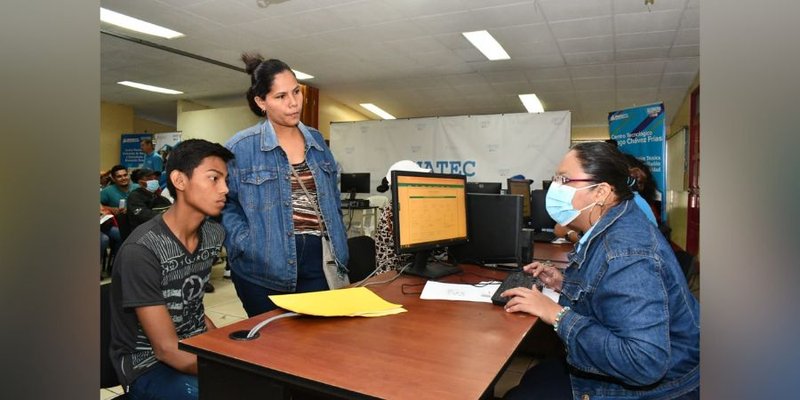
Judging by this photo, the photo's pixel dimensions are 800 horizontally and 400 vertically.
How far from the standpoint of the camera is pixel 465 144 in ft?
26.0

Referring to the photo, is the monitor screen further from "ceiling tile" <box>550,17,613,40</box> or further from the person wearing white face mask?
the person wearing white face mask

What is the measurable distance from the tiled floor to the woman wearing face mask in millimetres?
1409

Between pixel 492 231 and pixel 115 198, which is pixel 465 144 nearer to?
pixel 115 198

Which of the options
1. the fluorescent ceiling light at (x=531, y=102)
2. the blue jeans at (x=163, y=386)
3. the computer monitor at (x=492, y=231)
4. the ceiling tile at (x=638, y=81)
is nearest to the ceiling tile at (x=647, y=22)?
the ceiling tile at (x=638, y=81)

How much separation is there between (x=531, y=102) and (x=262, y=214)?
934cm

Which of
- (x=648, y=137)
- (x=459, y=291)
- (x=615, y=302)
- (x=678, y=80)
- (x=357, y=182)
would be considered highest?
(x=678, y=80)

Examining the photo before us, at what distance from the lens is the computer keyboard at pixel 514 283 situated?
155 centimetres

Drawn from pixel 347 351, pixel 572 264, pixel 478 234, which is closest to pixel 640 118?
pixel 478 234

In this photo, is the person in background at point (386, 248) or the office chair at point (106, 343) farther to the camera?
the person in background at point (386, 248)

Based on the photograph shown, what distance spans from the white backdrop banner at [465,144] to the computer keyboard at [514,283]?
223 inches

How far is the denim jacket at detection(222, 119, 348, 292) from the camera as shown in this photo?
1746 mm

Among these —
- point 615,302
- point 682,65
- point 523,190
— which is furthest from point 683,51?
point 615,302

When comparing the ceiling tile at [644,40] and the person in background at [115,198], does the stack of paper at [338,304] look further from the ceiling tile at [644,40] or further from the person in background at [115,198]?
the ceiling tile at [644,40]

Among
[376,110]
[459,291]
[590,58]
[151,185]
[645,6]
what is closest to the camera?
[459,291]
